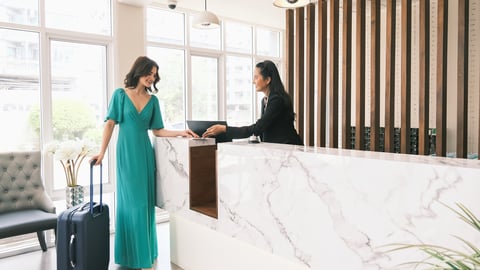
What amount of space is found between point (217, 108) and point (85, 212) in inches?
128

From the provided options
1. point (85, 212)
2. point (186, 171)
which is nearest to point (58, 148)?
point (85, 212)

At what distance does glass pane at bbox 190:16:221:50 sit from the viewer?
5.35 meters

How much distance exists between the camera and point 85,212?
108 inches

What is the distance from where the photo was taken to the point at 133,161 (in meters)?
3.00

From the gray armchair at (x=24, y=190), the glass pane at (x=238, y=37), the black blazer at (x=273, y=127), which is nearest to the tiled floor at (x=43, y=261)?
the gray armchair at (x=24, y=190)

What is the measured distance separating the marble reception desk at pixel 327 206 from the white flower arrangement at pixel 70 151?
1.29m

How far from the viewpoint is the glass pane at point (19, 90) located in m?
3.76

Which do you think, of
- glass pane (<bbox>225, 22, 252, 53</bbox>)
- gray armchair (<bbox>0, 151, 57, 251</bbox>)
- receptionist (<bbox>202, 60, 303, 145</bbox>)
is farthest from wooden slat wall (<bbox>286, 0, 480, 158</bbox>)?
gray armchair (<bbox>0, 151, 57, 251</bbox>)

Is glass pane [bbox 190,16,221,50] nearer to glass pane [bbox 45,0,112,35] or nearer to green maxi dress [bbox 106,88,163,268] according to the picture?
glass pane [bbox 45,0,112,35]

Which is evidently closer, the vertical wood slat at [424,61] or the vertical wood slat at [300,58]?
the vertical wood slat at [424,61]

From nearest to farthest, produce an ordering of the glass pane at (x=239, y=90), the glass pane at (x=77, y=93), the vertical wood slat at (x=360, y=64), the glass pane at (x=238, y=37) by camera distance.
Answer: the vertical wood slat at (x=360, y=64)
the glass pane at (x=77, y=93)
the glass pane at (x=238, y=37)
the glass pane at (x=239, y=90)

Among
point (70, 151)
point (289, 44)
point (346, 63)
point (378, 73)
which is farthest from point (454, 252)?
point (70, 151)

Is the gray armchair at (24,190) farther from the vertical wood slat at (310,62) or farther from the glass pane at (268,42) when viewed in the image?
the glass pane at (268,42)

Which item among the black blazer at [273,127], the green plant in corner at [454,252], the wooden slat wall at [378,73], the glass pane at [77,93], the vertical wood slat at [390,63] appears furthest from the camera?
the glass pane at [77,93]
